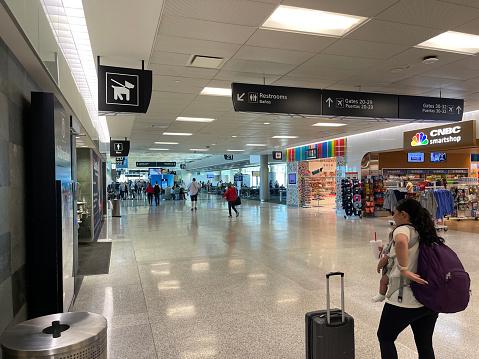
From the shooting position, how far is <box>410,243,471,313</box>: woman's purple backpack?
7.09ft

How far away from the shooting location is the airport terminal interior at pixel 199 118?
9.64 ft

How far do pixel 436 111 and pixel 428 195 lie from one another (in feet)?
11.8

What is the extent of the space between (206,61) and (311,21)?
178 cm

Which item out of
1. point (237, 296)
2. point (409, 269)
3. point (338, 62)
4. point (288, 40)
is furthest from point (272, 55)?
point (409, 269)

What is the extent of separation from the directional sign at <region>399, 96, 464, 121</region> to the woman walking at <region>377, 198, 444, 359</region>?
5165 millimetres

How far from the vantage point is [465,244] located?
8164 millimetres

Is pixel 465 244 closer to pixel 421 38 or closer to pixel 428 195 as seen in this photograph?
pixel 428 195

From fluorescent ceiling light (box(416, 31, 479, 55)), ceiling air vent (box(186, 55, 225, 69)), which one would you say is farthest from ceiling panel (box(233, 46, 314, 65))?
fluorescent ceiling light (box(416, 31, 479, 55))

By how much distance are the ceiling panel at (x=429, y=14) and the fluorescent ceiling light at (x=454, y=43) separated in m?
0.57

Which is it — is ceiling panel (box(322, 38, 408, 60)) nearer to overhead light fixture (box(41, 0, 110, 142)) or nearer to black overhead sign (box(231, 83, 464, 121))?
black overhead sign (box(231, 83, 464, 121))

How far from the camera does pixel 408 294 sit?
7.67ft

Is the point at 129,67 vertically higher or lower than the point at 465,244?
higher

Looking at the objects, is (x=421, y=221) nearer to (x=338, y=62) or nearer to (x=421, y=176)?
(x=338, y=62)

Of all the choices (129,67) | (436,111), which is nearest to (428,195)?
(436,111)
